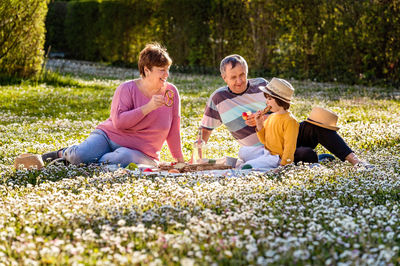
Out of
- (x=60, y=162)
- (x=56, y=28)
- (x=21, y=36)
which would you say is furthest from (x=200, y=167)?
(x=56, y=28)

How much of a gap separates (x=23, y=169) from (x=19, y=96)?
7.08 metres

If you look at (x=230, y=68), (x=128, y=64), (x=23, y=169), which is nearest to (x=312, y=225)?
(x=230, y=68)

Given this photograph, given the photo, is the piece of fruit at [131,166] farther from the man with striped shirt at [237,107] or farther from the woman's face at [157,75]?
the man with striped shirt at [237,107]

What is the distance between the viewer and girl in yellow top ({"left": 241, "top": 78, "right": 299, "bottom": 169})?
570 cm

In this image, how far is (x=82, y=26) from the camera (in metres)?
29.1

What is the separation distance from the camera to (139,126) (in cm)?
641

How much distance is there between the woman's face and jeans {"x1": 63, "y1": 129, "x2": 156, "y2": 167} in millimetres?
877

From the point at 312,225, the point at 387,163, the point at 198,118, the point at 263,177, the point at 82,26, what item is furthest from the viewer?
the point at 82,26

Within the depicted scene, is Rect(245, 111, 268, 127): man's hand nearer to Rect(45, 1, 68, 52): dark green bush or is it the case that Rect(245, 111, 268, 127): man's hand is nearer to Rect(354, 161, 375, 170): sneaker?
Rect(354, 161, 375, 170): sneaker

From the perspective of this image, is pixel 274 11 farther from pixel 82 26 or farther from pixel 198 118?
pixel 82 26

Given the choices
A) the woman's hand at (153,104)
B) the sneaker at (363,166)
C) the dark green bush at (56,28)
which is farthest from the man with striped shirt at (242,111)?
the dark green bush at (56,28)

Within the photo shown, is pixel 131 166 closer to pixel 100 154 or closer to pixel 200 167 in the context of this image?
pixel 100 154

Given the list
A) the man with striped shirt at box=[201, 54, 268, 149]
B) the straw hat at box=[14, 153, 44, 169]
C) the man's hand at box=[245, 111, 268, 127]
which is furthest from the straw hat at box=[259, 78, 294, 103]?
the straw hat at box=[14, 153, 44, 169]

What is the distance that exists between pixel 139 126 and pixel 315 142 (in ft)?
7.03
